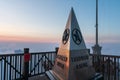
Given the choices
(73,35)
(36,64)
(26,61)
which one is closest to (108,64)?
(36,64)

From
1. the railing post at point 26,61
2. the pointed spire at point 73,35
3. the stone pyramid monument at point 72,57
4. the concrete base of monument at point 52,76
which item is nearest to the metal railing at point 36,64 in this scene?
the railing post at point 26,61

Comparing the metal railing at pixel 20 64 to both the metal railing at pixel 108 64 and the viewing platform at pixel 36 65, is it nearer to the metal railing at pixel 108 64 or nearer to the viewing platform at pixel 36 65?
the viewing platform at pixel 36 65

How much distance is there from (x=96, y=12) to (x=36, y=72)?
711 centimetres

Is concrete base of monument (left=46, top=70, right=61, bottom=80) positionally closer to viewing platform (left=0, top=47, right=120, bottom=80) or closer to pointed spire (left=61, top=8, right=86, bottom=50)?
pointed spire (left=61, top=8, right=86, bottom=50)

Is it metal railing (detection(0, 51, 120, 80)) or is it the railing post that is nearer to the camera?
metal railing (detection(0, 51, 120, 80))

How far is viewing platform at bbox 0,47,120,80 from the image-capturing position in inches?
323

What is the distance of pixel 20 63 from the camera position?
903 centimetres

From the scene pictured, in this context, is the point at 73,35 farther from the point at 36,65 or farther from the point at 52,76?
the point at 36,65

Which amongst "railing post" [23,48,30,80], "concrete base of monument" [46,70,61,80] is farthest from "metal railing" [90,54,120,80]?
"concrete base of monument" [46,70,61,80]

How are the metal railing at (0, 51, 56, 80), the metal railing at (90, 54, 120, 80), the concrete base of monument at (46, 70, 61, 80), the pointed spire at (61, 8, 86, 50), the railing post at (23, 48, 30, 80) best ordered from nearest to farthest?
the pointed spire at (61, 8, 86, 50), the concrete base of monument at (46, 70, 61, 80), the metal railing at (0, 51, 56, 80), the railing post at (23, 48, 30, 80), the metal railing at (90, 54, 120, 80)

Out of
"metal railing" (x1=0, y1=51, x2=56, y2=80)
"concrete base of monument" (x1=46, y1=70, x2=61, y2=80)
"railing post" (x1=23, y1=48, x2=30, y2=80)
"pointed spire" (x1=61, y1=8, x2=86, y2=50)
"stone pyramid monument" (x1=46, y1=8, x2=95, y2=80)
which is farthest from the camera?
"railing post" (x1=23, y1=48, x2=30, y2=80)

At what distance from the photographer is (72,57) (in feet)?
17.3

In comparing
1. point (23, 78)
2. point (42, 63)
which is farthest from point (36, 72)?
point (23, 78)

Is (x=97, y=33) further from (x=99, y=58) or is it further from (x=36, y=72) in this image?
(x=36, y=72)
